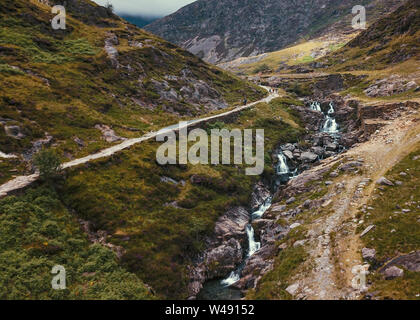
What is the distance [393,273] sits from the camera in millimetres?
22891

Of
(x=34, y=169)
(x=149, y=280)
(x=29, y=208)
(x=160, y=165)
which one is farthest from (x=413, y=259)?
(x=34, y=169)

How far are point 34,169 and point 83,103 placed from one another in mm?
27327

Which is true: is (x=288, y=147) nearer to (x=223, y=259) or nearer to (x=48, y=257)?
(x=223, y=259)

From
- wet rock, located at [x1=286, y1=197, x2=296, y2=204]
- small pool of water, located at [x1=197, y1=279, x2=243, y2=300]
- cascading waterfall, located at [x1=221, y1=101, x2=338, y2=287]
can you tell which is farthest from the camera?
wet rock, located at [x1=286, y1=197, x2=296, y2=204]

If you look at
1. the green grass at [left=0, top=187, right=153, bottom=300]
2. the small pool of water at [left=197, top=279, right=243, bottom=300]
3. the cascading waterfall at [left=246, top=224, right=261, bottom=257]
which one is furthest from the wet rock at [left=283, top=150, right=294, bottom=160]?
the green grass at [left=0, top=187, right=153, bottom=300]

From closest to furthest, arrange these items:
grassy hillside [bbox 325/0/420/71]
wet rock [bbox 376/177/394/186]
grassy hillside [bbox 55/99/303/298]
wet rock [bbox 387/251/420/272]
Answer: wet rock [bbox 387/251/420/272] < grassy hillside [bbox 55/99/303/298] < wet rock [bbox 376/177/394/186] < grassy hillside [bbox 325/0/420/71]

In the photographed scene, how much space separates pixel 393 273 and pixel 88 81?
78.4m

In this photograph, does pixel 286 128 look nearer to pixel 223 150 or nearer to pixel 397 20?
pixel 223 150

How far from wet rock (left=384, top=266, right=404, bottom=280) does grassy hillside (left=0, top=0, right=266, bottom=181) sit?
49.5m

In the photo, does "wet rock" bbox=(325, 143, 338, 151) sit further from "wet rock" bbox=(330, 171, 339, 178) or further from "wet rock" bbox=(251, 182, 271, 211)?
"wet rock" bbox=(251, 182, 271, 211)

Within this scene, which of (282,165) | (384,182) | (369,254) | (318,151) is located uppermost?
(318,151)

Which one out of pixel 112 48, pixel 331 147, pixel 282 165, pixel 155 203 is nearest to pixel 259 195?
pixel 282 165

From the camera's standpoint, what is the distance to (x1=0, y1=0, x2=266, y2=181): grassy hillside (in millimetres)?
50531

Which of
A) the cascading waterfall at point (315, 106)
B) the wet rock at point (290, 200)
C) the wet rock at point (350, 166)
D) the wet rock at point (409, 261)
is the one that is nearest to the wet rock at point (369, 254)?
the wet rock at point (409, 261)
